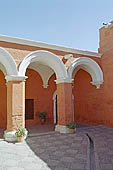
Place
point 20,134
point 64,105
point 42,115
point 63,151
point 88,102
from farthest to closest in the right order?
1. point 88,102
2. point 42,115
3. point 64,105
4. point 20,134
5. point 63,151

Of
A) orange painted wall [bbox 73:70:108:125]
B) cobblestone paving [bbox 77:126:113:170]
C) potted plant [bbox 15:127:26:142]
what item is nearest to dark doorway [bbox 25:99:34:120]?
orange painted wall [bbox 73:70:108:125]

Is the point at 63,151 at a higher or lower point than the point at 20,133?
lower

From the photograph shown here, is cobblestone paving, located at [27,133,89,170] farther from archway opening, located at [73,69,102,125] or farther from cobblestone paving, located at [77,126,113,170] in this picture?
archway opening, located at [73,69,102,125]

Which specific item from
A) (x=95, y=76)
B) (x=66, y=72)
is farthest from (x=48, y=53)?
(x=95, y=76)

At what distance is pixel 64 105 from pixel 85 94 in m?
3.65

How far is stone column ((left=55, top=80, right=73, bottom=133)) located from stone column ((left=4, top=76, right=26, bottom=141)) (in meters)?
2.37

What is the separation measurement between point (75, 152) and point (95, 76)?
635 cm

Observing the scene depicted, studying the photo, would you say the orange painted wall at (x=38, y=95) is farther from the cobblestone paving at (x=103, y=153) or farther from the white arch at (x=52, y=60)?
the cobblestone paving at (x=103, y=153)

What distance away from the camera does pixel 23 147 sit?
6383 mm

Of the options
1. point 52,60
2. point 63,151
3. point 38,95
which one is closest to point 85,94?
point 38,95

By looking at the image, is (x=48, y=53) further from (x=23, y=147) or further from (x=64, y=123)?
(x=23, y=147)

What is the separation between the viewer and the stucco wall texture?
1040 centimetres

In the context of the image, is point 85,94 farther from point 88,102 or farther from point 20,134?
point 20,134

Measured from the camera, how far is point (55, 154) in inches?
217
